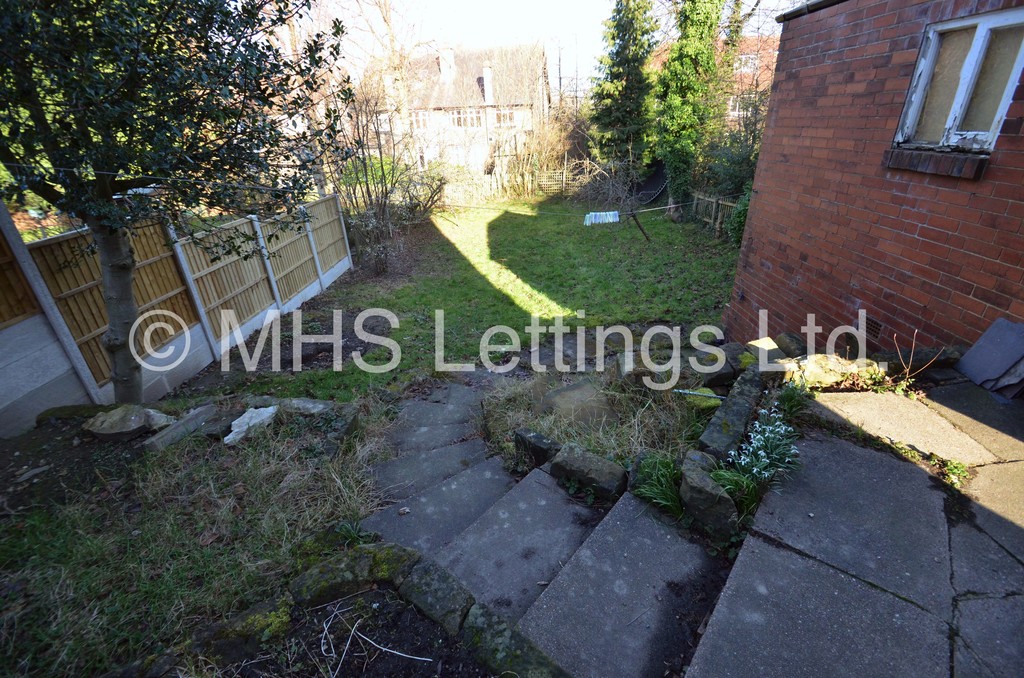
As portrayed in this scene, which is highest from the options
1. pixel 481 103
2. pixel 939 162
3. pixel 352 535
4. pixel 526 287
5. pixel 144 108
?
pixel 481 103

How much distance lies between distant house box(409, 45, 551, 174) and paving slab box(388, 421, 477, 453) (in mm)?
13770

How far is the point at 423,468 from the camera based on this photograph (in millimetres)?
3488

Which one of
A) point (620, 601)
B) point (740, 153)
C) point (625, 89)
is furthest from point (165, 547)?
point (625, 89)

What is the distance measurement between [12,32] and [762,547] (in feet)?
13.8

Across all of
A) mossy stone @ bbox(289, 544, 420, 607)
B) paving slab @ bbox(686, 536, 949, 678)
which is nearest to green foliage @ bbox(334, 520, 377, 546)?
mossy stone @ bbox(289, 544, 420, 607)

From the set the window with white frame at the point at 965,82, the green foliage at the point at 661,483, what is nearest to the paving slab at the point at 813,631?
the green foliage at the point at 661,483

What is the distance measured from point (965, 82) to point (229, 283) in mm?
8136

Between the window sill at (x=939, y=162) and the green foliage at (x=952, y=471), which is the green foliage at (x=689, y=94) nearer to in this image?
the window sill at (x=939, y=162)

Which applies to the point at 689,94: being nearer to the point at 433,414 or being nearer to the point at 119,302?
the point at 433,414

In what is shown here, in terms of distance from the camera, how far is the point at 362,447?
11.8ft

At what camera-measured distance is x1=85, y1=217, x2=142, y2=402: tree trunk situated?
3.48 meters

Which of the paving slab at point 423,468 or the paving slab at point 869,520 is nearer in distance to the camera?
the paving slab at point 869,520

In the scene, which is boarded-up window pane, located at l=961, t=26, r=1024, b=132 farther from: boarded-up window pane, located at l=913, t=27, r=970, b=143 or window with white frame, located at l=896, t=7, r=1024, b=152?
boarded-up window pane, located at l=913, t=27, r=970, b=143

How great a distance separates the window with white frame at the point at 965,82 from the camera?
255 centimetres
